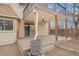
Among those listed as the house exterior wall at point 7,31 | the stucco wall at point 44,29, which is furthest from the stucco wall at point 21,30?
the stucco wall at point 44,29

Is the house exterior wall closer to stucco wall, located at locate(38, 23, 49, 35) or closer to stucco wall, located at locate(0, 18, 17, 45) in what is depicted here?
stucco wall, located at locate(0, 18, 17, 45)

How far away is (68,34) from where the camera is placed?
2.60 metres

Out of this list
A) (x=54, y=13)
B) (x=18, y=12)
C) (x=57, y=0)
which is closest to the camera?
(x=57, y=0)

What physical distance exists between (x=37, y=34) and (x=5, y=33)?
39.0 inches

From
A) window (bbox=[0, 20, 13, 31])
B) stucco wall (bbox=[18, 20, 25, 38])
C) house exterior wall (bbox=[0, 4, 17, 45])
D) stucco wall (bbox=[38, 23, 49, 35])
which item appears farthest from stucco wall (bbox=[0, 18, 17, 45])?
stucco wall (bbox=[38, 23, 49, 35])

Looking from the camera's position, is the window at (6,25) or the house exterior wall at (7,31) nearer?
the house exterior wall at (7,31)

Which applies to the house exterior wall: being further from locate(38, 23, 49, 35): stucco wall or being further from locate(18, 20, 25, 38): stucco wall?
locate(38, 23, 49, 35): stucco wall

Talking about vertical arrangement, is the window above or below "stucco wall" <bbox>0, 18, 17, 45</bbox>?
above

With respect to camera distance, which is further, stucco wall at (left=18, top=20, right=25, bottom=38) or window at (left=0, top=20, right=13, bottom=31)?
window at (left=0, top=20, right=13, bottom=31)

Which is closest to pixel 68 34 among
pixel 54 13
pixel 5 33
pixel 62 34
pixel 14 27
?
pixel 62 34

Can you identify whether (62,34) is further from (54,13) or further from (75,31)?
(54,13)

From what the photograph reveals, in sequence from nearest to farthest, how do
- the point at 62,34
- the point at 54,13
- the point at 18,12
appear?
1. the point at 62,34
2. the point at 54,13
3. the point at 18,12

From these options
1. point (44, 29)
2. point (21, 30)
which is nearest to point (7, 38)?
point (21, 30)

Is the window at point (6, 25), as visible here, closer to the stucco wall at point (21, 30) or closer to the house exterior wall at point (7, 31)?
the house exterior wall at point (7, 31)
